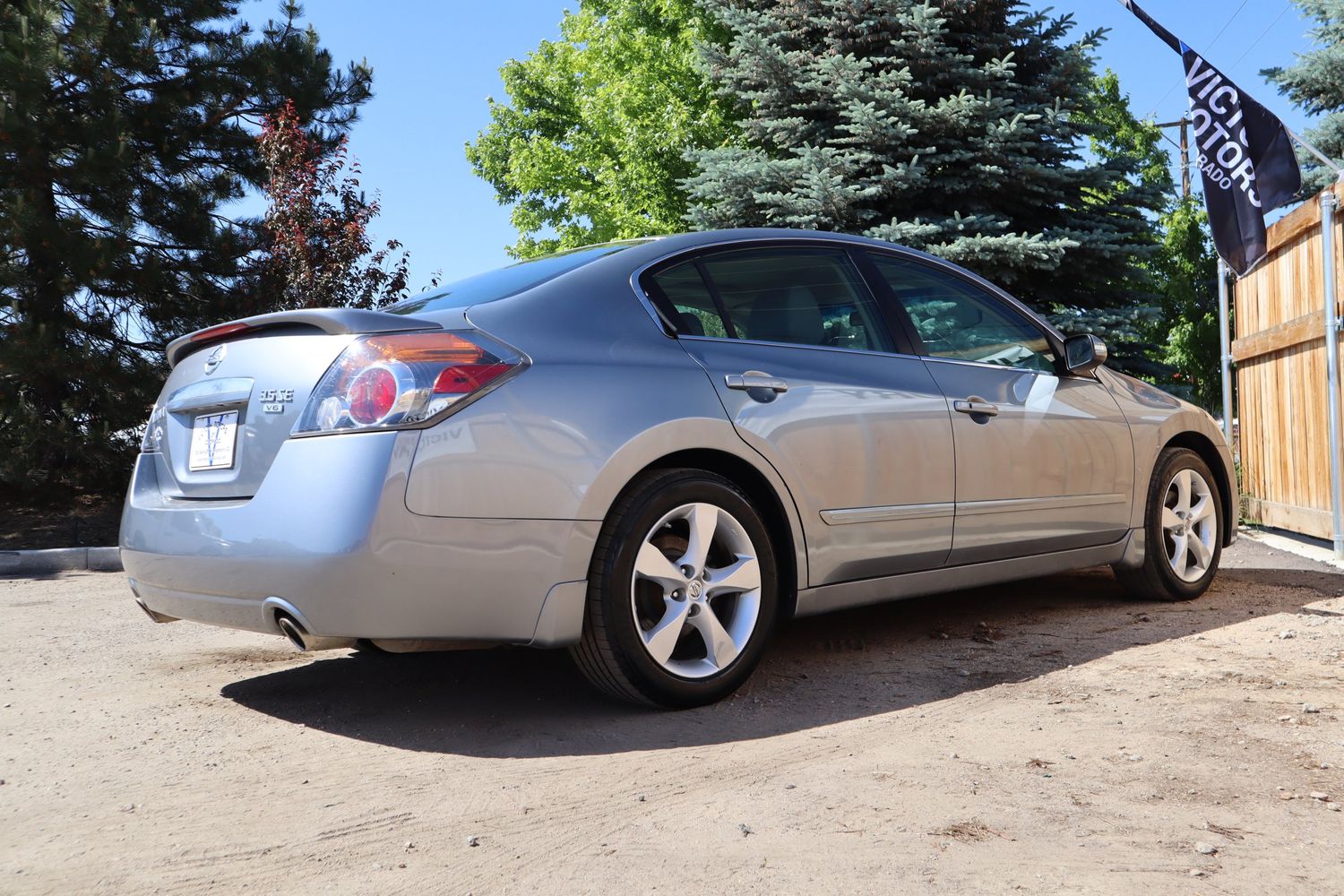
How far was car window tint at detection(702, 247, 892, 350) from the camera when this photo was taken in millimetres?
4055

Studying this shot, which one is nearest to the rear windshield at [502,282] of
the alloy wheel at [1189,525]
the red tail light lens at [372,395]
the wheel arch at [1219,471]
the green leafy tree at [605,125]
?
the red tail light lens at [372,395]

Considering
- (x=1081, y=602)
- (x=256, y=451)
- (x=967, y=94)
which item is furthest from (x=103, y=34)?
(x=1081, y=602)

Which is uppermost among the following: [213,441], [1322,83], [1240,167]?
[1322,83]

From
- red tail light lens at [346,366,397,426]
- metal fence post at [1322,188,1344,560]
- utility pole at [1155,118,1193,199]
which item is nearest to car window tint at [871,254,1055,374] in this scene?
red tail light lens at [346,366,397,426]

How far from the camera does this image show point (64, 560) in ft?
29.6

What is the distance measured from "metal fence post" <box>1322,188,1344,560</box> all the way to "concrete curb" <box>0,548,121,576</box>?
27.6 ft

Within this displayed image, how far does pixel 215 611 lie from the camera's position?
3.39 metres

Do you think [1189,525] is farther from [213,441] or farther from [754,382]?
[213,441]

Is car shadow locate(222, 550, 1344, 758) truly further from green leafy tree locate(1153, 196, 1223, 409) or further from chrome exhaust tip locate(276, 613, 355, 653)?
green leafy tree locate(1153, 196, 1223, 409)

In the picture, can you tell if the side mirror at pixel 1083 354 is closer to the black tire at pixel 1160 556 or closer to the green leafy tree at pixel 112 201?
the black tire at pixel 1160 556

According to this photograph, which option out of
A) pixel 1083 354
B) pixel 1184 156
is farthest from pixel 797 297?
pixel 1184 156

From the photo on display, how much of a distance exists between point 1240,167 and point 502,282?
7214 mm

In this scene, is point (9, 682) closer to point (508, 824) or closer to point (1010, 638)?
point (508, 824)

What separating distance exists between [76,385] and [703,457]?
9.37 m
